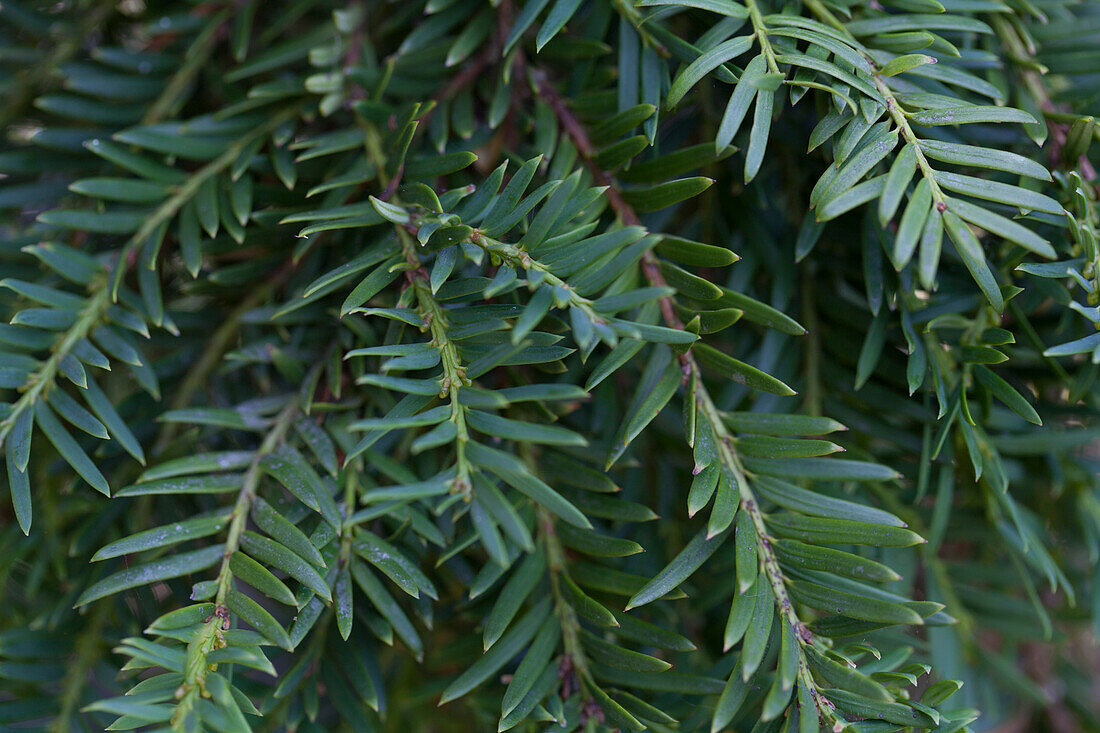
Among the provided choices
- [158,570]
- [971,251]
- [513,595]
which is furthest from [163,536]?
[971,251]

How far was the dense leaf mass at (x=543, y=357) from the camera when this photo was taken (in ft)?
1.15

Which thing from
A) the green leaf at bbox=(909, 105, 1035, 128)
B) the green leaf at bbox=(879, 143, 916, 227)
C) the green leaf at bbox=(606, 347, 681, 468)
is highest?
the green leaf at bbox=(909, 105, 1035, 128)

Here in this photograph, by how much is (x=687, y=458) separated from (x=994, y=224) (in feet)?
0.91

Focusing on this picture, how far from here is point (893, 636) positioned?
0.51 m

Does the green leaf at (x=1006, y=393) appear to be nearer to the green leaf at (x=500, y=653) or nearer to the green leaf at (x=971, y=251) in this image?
the green leaf at (x=971, y=251)

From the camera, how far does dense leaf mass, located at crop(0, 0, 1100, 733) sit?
0.35 metres

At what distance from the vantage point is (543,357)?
35 centimetres

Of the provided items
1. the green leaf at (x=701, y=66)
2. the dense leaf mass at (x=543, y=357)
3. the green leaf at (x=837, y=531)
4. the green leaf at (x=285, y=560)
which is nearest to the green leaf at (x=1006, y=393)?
the dense leaf mass at (x=543, y=357)

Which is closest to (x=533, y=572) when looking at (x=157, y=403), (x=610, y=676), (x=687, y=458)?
(x=610, y=676)

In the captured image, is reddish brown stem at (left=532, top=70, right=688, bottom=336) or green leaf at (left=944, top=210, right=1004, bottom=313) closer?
green leaf at (left=944, top=210, right=1004, bottom=313)

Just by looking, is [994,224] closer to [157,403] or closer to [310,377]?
[310,377]

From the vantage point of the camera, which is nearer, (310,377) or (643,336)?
(643,336)

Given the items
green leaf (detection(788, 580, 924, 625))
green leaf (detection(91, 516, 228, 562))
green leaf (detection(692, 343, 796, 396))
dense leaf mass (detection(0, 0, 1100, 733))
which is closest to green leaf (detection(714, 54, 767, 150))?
dense leaf mass (detection(0, 0, 1100, 733))

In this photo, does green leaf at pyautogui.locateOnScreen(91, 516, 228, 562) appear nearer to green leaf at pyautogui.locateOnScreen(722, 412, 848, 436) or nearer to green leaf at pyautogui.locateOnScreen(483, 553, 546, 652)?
green leaf at pyautogui.locateOnScreen(483, 553, 546, 652)
